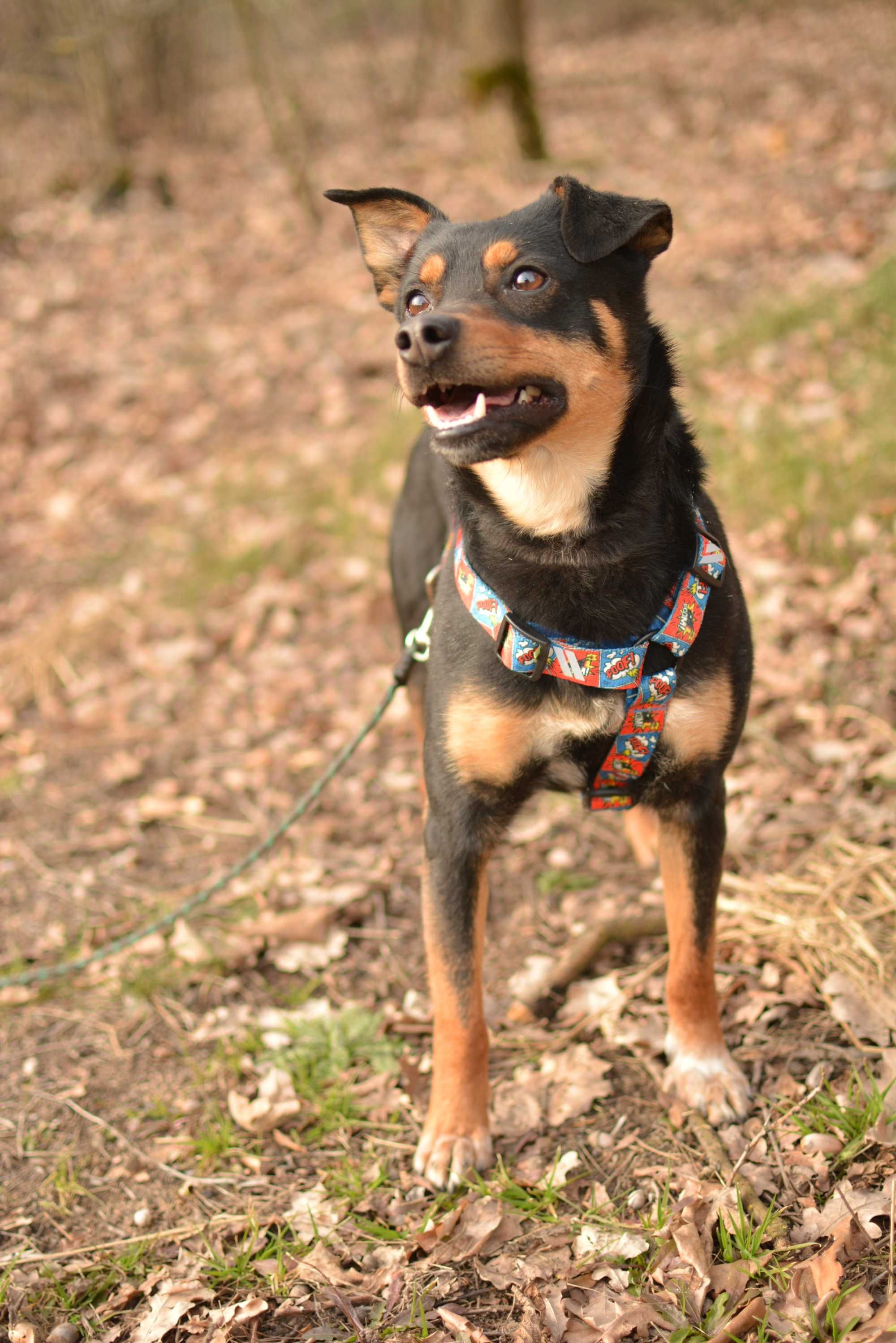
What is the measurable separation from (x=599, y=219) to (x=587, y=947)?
2.20 m

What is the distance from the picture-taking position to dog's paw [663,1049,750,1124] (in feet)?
9.50

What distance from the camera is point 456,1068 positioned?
2904mm

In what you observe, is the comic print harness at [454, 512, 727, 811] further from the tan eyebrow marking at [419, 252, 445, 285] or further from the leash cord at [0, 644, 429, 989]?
the leash cord at [0, 644, 429, 989]

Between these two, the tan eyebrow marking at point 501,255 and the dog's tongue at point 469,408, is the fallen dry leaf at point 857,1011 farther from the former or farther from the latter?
the tan eyebrow marking at point 501,255

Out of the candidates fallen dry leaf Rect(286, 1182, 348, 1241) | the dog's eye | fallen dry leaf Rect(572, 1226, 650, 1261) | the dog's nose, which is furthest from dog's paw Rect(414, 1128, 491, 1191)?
the dog's eye

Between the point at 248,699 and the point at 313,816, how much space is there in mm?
1235

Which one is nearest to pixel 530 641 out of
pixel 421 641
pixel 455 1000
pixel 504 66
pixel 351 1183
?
pixel 421 641

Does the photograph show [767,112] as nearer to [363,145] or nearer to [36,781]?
[363,145]

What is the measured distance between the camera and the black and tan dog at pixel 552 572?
2539 millimetres

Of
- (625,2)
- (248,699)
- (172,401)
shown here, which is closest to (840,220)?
(172,401)

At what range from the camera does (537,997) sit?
11.3 feet

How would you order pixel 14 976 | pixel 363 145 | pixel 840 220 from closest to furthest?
pixel 14 976
pixel 840 220
pixel 363 145

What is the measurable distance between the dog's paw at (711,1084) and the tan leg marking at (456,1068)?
537 mm

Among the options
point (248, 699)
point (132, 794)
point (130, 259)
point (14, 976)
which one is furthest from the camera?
point (130, 259)
